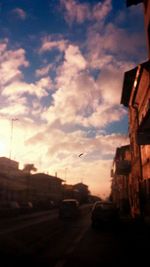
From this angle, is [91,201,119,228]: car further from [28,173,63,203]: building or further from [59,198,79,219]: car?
[28,173,63,203]: building

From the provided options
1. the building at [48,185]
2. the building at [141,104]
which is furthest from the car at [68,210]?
the building at [48,185]

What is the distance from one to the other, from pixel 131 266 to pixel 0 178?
54218 millimetres

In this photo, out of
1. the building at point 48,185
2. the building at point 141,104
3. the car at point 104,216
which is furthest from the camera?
the building at point 48,185

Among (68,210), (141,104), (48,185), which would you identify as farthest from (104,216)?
(48,185)

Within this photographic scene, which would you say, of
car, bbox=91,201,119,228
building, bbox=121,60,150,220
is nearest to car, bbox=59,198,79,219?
building, bbox=121,60,150,220

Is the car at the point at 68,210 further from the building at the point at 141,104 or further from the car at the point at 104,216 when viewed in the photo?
the car at the point at 104,216

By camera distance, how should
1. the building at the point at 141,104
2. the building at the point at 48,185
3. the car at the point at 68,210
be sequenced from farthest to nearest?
the building at the point at 48,185 < the car at the point at 68,210 < the building at the point at 141,104

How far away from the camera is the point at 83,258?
1006 centimetres

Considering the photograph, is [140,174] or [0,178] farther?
[0,178]

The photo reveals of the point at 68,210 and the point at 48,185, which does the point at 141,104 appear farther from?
the point at 48,185

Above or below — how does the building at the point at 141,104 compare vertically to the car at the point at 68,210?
above

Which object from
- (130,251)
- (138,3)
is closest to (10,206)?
(138,3)

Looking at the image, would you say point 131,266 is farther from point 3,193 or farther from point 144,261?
point 3,193

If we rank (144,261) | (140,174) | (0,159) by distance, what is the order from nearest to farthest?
(144,261) → (140,174) → (0,159)
